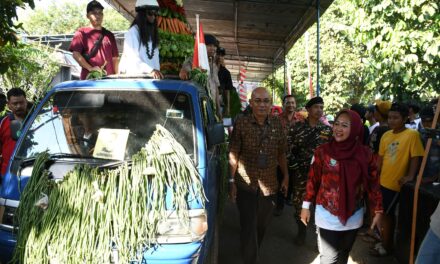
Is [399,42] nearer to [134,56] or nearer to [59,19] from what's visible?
[134,56]

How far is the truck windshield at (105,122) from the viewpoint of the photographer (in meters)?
3.30

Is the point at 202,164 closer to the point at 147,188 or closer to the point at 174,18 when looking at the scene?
the point at 147,188

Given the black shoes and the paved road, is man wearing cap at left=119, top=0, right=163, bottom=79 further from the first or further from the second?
the black shoes

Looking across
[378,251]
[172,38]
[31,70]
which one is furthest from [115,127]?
[31,70]

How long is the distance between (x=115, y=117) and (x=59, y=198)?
2.87ft

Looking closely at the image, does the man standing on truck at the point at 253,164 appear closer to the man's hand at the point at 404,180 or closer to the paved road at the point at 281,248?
the paved road at the point at 281,248

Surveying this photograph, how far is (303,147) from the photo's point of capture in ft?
18.0

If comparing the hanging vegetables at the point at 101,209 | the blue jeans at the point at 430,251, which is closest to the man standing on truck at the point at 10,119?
the hanging vegetables at the point at 101,209

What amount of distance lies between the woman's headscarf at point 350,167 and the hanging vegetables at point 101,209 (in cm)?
121

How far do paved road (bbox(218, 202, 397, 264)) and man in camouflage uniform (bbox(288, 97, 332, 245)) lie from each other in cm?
25

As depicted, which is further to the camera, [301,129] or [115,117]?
[301,129]

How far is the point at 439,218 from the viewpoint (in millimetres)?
2580

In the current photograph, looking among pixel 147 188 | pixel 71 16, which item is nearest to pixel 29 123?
pixel 147 188

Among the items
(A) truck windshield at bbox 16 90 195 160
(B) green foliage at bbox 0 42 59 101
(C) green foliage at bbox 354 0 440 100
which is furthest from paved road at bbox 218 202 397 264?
(B) green foliage at bbox 0 42 59 101
